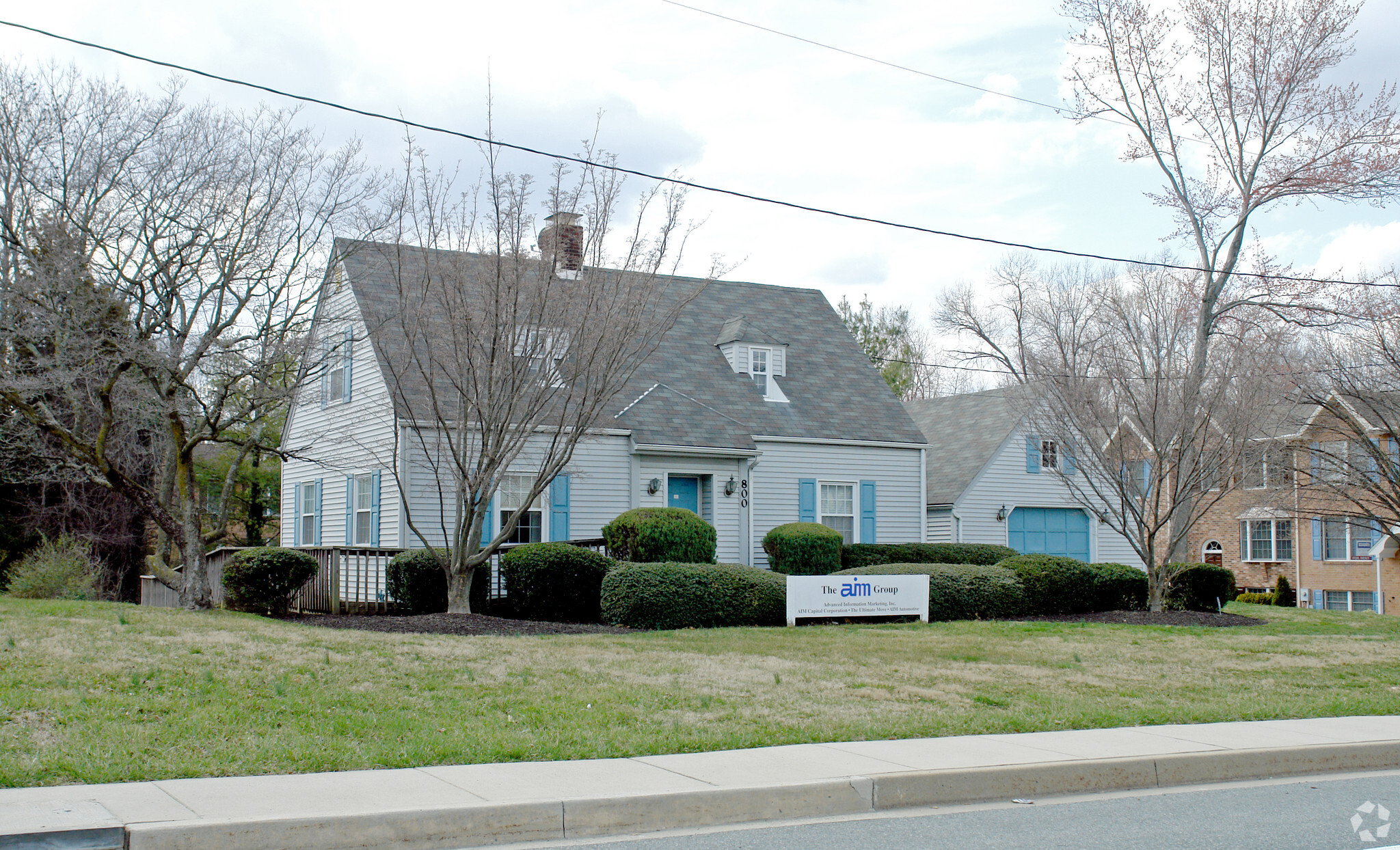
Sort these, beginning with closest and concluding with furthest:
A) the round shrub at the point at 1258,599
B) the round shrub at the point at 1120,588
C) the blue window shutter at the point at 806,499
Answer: the round shrub at the point at 1120,588, the blue window shutter at the point at 806,499, the round shrub at the point at 1258,599

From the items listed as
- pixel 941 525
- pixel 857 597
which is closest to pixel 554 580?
pixel 857 597

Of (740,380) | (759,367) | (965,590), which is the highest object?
(759,367)

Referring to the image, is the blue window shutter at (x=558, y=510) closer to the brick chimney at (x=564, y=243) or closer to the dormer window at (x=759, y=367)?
the brick chimney at (x=564, y=243)

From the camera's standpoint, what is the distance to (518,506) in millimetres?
21016

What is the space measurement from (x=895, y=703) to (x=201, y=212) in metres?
11.8

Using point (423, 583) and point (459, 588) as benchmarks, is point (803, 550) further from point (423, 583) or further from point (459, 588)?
point (459, 588)

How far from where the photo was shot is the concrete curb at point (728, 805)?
572 cm

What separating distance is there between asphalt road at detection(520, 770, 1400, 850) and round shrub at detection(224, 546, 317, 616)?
1187 cm

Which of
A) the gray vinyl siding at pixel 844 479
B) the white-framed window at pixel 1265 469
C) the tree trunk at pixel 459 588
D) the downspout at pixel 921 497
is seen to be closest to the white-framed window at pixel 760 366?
the gray vinyl siding at pixel 844 479

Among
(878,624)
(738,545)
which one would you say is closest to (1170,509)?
(878,624)

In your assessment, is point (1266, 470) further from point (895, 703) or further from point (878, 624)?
point (895, 703)

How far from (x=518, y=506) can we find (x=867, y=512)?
786 centimetres

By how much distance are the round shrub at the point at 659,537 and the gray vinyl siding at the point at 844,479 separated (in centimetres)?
370

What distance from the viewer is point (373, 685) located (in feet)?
32.1
